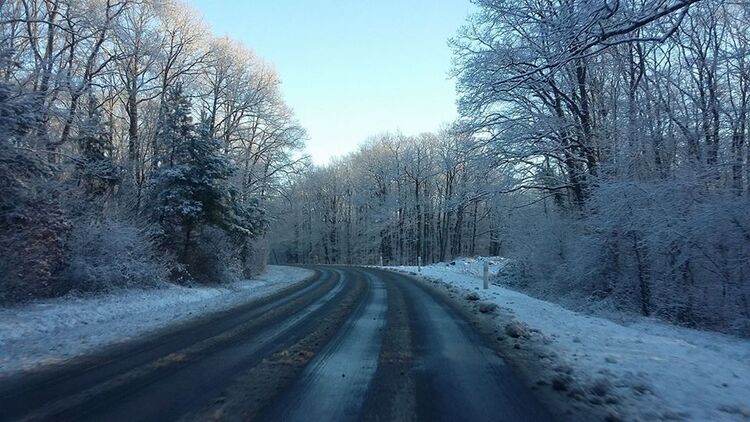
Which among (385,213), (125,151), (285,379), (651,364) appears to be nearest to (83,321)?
(285,379)

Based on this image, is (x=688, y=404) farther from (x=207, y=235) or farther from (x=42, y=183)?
(x=207, y=235)

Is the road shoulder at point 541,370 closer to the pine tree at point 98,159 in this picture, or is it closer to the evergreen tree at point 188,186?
the evergreen tree at point 188,186

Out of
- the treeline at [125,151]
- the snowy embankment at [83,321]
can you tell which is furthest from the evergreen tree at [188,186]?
the snowy embankment at [83,321]

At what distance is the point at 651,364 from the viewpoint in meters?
7.07

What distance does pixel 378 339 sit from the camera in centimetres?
920

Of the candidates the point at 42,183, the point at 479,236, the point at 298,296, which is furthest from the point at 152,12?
the point at 479,236

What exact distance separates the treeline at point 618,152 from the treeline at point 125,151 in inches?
450

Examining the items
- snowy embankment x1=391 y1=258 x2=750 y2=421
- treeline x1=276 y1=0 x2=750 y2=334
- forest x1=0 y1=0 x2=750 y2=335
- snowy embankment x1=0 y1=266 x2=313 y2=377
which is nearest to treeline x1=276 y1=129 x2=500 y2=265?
forest x1=0 y1=0 x2=750 y2=335

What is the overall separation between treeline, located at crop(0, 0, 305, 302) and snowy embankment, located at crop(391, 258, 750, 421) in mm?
11730

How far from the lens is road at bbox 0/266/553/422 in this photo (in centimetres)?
504

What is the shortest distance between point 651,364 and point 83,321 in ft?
36.5

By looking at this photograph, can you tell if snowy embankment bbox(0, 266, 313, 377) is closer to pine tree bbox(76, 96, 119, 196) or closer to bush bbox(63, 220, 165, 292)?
bush bbox(63, 220, 165, 292)

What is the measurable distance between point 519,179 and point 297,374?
54.3 ft

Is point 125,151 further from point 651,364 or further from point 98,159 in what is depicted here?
point 651,364
